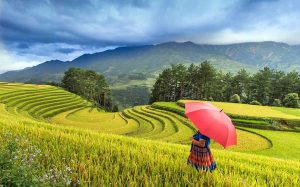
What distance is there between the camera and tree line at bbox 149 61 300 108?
81625 millimetres

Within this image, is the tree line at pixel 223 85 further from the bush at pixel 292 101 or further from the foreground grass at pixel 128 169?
the foreground grass at pixel 128 169

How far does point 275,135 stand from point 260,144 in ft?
18.7

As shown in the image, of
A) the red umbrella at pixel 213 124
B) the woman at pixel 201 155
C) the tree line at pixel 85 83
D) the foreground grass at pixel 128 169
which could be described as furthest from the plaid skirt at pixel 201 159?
the tree line at pixel 85 83

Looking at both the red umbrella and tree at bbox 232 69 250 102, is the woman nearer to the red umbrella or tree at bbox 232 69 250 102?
the red umbrella

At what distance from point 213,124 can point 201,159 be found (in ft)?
2.53

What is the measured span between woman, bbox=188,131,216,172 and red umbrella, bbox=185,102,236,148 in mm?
463

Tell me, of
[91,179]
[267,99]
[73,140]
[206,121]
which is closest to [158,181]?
[91,179]

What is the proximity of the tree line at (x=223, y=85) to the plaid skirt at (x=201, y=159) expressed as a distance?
72.2 meters

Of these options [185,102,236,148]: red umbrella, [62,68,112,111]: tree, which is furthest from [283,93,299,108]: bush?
[62,68,112,111]: tree

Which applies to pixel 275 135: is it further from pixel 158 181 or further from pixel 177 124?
pixel 158 181

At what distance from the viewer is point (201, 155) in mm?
5367

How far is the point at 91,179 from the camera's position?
167 inches

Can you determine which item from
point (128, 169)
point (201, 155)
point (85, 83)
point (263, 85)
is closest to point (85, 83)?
point (85, 83)

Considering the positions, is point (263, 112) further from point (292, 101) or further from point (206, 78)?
point (206, 78)
